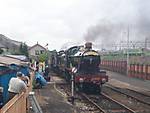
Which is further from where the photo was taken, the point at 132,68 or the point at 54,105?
the point at 132,68

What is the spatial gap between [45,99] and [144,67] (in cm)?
2498

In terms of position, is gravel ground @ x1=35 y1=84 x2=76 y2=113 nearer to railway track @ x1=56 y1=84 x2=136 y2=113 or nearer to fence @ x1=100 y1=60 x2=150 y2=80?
railway track @ x1=56 y1=84 x2=136 y2=113

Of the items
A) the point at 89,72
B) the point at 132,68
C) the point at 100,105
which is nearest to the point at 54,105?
the point at 100,105

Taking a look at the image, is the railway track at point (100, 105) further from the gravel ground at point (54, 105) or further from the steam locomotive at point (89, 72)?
the steam locomotive at point (89, 72)

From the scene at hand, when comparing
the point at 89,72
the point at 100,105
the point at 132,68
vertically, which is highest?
the point at 132,68

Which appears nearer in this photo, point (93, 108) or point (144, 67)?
point (93, 108)

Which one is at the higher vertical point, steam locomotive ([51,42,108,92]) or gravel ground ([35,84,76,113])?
steam locomotive ([51,42,108,92])

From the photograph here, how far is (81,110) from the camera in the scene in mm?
18031

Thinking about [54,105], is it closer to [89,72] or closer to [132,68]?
[89,72]

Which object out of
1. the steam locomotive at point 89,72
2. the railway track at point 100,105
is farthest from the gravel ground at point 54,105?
the steam locomotive at point 89,72

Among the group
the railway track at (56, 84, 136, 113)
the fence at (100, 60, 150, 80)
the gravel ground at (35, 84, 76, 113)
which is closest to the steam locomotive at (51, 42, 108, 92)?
the railway track at (56, 84, 136, 113)

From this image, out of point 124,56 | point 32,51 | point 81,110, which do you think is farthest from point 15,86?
point 32,51

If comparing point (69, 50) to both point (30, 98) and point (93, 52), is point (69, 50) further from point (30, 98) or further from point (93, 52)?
point (30, 98)

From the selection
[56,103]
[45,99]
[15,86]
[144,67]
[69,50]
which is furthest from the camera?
[144,67]
